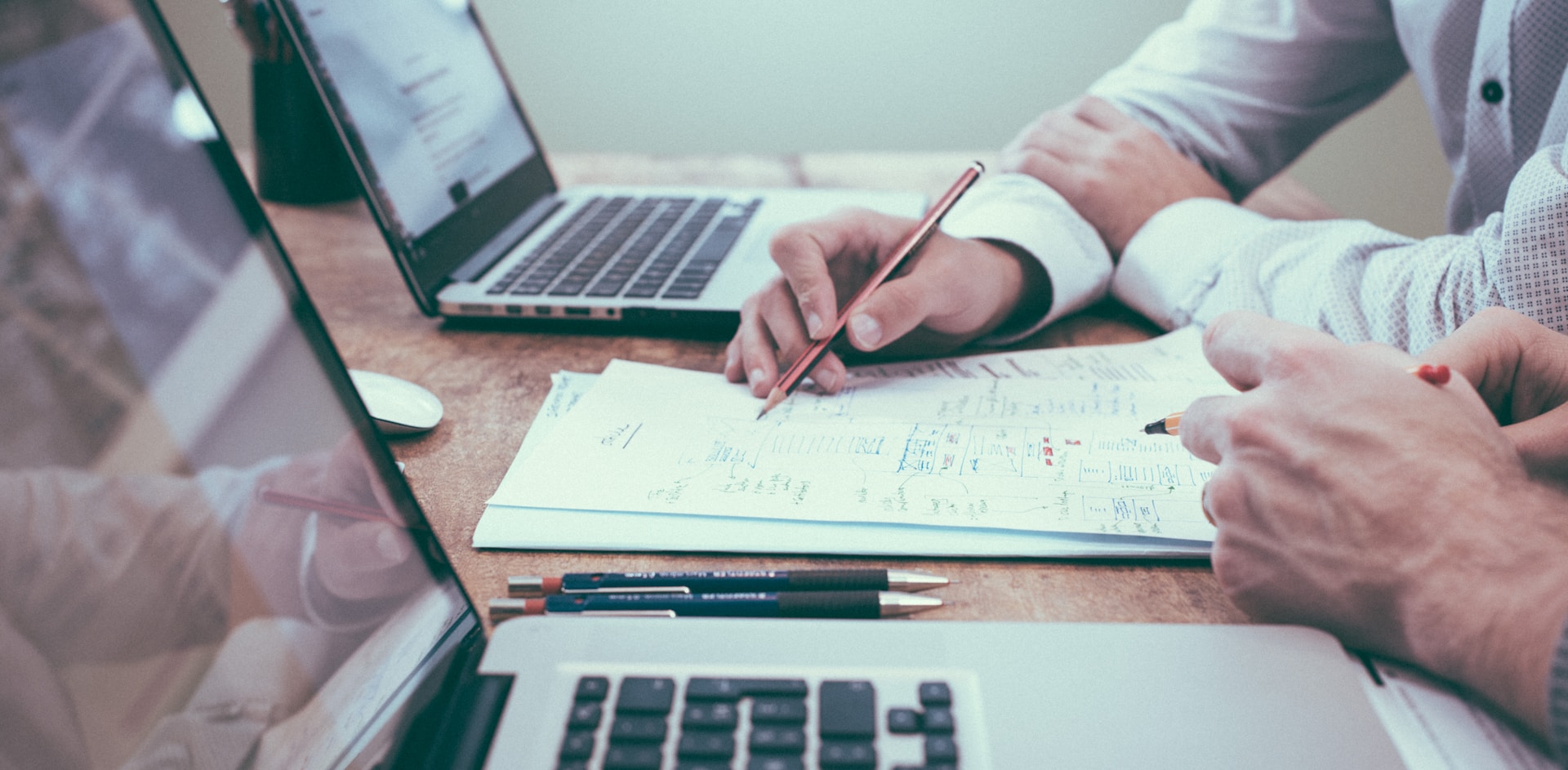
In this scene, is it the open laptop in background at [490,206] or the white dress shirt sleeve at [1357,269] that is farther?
the open laptop in background at [490,206]

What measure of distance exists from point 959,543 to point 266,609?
287 mm

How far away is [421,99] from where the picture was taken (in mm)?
741

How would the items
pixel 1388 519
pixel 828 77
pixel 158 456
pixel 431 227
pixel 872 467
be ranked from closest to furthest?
pixel 158 456 < pixel 1388 519 < pixel 872 467 < pixel 431 227 < pixel 828 77

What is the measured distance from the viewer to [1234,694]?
32 centimetres

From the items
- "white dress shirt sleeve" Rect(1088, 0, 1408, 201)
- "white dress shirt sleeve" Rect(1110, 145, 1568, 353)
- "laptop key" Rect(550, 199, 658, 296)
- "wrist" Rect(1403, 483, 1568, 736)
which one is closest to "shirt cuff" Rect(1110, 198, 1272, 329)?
"white dress shirt sleeve" Rect(1110, 145, 1568, 353)

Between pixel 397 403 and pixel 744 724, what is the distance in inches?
14.0

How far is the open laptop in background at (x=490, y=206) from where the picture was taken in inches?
25.6

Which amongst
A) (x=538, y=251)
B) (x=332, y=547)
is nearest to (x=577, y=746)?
(x=332, y=547)

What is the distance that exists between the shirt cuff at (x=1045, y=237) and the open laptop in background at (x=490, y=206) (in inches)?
6.4

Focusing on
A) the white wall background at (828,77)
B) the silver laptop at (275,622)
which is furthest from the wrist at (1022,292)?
the white wall background at (828,77)

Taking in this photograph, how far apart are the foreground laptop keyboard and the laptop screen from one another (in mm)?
81

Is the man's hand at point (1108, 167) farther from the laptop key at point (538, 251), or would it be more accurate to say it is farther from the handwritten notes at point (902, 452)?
the laptop key at point (538, 251)

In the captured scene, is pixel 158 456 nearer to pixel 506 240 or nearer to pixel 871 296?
pixel 871 296

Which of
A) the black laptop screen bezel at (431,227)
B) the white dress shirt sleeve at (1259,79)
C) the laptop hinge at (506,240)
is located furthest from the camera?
the white dress shirt sleeve at (1259,79)
